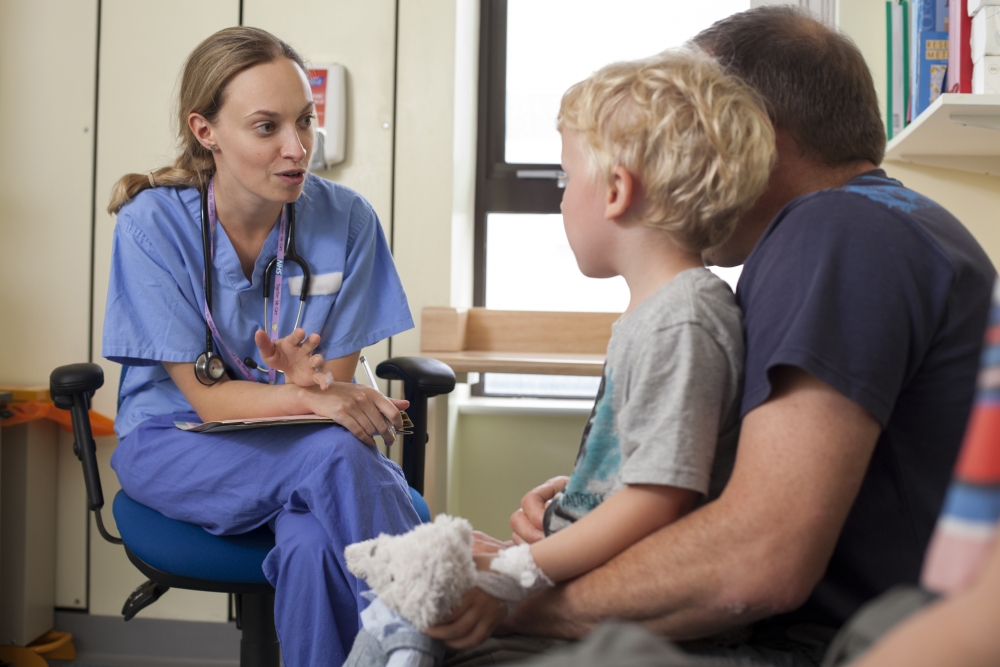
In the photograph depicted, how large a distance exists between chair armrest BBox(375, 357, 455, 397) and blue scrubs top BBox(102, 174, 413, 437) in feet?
0.28

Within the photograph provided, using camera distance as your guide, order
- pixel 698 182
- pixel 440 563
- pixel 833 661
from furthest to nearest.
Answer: pixel 698 182
pixel 440 563
pixel 833 661

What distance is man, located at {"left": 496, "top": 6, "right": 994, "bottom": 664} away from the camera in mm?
655

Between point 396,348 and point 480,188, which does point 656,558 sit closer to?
point 396,348

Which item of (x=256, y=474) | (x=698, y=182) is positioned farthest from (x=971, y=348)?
(x=256, y=474)

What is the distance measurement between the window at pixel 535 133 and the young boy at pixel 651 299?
182 cm

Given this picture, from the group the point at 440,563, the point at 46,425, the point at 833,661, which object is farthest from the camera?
the point at 46,425

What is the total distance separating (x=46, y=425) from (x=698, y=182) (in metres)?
2.14

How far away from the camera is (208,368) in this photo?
151 centimetres

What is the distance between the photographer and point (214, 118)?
5.32ft

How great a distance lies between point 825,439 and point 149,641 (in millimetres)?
2316

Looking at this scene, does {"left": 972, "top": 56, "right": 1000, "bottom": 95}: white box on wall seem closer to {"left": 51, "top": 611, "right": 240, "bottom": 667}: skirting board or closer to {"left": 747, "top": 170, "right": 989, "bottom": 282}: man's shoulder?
{"left": 747, "top": 170, "right": 989, "bottom": 282}: man's shoulder

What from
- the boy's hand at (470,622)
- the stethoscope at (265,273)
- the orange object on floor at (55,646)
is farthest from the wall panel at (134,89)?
the boy's hand at (470,622)

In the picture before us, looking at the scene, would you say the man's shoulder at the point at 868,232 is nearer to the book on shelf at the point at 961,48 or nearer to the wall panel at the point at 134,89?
the book on shelf at the point at 961,48

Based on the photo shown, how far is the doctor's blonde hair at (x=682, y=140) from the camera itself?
824mm
